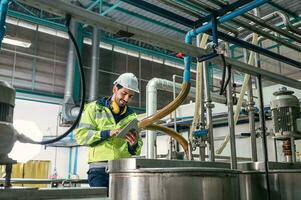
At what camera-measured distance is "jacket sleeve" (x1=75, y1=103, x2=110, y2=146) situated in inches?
60.3

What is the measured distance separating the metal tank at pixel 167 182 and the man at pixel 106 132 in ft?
1.50

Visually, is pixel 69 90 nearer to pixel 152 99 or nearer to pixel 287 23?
pixel 152 99

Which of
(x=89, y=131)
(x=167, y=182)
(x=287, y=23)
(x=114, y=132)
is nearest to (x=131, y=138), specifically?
(x=114, y=132)

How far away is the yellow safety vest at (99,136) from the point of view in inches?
61.6

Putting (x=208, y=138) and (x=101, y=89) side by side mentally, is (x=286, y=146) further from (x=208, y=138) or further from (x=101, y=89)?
(x=101, y=89)

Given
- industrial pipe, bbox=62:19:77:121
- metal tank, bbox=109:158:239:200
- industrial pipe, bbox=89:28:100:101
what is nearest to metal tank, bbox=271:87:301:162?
metal tank, bbox=109:158:239:200

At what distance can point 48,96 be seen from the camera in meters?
4.82

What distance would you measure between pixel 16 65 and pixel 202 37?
139 inches

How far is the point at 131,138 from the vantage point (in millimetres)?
1546

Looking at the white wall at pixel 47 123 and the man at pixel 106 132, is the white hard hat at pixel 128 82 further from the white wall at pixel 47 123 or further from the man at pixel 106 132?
the white wall at pixel 47 123

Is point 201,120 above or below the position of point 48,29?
below

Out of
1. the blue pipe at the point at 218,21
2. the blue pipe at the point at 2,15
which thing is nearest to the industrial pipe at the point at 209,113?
the blue pipe at the point at 218,21

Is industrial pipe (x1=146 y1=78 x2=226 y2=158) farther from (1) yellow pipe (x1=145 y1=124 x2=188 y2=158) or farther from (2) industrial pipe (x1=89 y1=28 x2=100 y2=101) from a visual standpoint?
(2) industrial pipe (x1=89 y1=28 x2=100 y2=101)

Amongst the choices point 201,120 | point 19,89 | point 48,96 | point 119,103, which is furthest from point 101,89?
point 201,120
